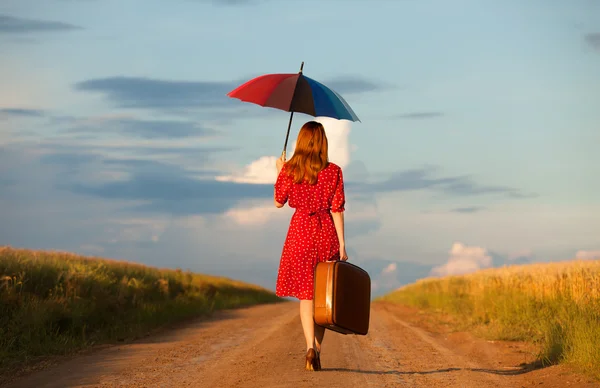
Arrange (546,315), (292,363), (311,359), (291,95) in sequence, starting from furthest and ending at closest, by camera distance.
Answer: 1. (546,315)
2. (292,363)
3. (291,95)
4. (311,359)

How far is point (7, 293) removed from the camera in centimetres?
1230

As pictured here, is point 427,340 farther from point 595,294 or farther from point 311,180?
point 311,180

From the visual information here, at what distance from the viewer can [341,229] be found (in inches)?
336

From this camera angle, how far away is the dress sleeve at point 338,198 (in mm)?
8609

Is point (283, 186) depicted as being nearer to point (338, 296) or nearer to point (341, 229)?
point (341, 229)

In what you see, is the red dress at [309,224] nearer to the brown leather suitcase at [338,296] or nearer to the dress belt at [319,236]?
the dress belt at [319,236]

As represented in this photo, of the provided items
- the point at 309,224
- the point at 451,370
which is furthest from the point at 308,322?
the point at 451,370

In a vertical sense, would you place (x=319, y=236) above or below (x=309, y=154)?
below

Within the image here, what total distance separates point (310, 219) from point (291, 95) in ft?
5.30

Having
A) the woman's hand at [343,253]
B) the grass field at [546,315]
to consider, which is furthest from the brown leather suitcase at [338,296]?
the grass field at [546,315]

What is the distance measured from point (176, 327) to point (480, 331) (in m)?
6.57

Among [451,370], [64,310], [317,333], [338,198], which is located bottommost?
[64,310]

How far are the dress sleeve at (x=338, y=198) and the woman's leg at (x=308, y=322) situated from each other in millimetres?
1162

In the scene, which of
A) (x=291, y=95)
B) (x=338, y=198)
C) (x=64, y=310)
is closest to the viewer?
(x=338, y=198)
